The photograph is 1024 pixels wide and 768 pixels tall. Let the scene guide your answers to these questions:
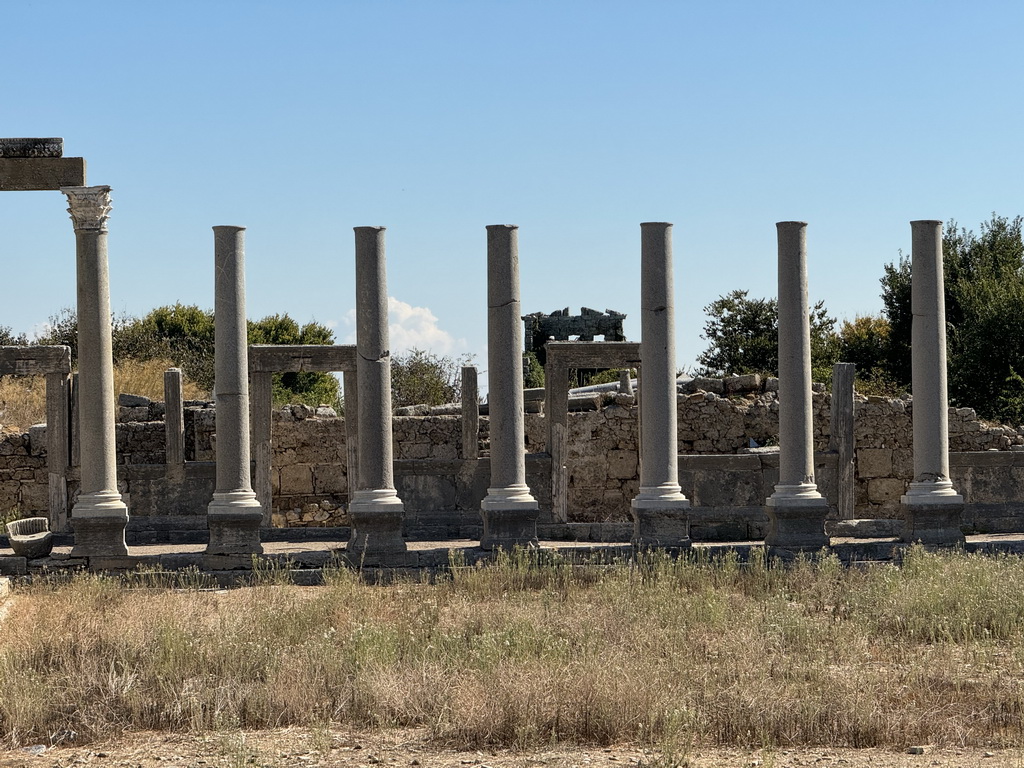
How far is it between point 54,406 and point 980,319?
73.5 ft

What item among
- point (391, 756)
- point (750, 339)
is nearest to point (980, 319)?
point (750, 339)

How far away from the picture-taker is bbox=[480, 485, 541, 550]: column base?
16.9 m

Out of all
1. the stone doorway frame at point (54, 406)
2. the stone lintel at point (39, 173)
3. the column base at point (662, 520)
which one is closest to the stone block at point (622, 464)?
the column base at point (662, 520)

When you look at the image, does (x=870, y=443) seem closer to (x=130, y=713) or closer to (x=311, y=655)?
(x=311, y=655)

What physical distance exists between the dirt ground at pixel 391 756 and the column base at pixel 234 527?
735 cm

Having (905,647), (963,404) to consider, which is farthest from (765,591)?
(963,404)

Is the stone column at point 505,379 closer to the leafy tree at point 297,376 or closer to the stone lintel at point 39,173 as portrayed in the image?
the stone lintel at point 39,173

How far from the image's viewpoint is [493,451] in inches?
675

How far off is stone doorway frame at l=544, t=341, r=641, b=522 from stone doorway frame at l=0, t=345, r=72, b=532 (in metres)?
7.90

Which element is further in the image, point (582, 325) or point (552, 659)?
point (582, 325)

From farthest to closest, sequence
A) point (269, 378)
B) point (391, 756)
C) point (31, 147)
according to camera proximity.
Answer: point (269, 378), point (31, 147), point (391, 756)

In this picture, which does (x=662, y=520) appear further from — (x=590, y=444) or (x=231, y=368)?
(x=590, y=444)

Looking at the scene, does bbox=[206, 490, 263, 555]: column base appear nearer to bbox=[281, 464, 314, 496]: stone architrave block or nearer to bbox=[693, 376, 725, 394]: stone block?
bbox=[281, 464, 314, 496]: stone architrave block

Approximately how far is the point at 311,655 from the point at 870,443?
15.0m
